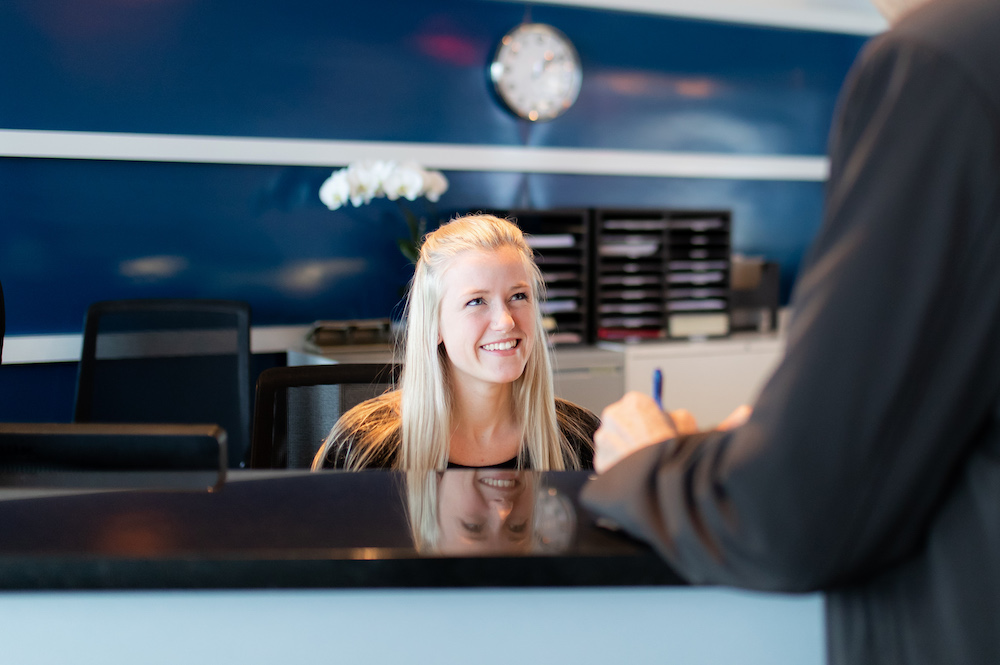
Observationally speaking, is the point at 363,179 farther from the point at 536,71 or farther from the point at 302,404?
the point at 302,404

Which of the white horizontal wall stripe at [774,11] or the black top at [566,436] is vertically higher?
the white horizontal wall stripe at [774,11]

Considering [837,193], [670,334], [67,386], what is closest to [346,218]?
[67,386]

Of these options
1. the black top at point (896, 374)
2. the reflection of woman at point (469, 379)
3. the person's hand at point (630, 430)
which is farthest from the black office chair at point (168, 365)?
the black top at point (896, 374)

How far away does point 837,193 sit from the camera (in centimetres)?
61

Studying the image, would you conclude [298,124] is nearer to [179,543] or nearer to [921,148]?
[179,543]

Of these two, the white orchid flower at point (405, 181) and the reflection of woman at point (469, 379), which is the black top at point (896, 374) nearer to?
the reflection of woman at point (469, 379)

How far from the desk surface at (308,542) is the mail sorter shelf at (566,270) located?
2875mm

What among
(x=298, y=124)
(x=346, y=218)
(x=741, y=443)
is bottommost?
(x=741, y=443)

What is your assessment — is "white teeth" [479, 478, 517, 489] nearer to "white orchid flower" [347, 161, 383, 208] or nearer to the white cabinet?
"white orchid flower" [347, 161, 383, 208]

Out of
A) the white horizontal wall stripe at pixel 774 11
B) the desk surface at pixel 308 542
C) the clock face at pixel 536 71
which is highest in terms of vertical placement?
the white horizontal wall stripe at pixel 774 11

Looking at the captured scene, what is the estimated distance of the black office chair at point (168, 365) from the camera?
2.96 meters

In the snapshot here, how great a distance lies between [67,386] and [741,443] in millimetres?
3407

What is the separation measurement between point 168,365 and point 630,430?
297 centimetres

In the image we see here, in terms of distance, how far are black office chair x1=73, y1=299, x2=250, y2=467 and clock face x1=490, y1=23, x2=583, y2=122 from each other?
1.71 m
